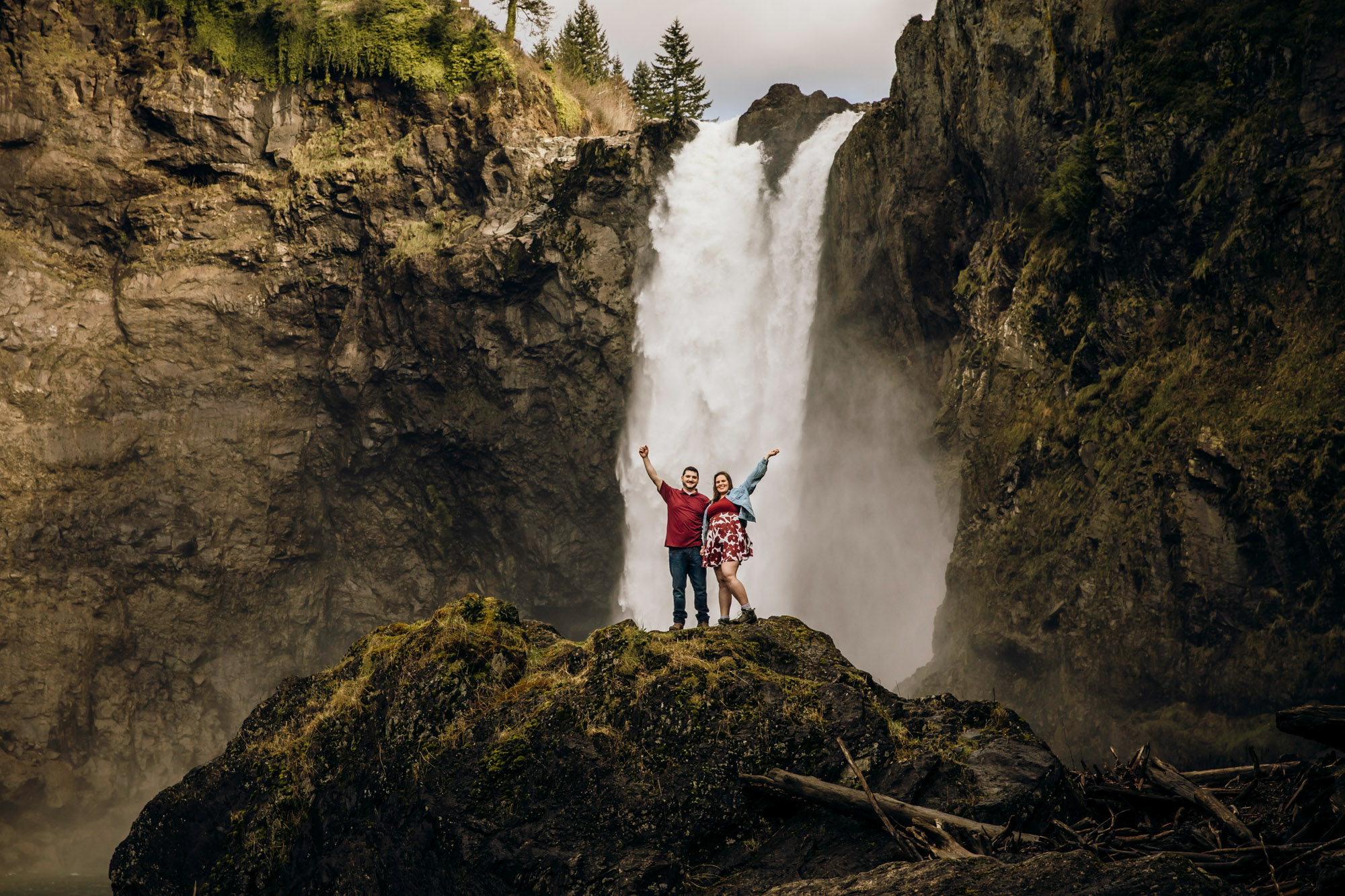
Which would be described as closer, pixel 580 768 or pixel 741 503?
pixel 580 768

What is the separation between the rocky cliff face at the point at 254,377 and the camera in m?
27.8

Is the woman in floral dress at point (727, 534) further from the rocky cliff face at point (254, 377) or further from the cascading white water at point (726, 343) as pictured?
the rocky cliff face at point (254, 377)

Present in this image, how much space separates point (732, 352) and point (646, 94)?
1147 inches

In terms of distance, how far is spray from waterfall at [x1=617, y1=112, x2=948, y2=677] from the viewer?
28828mm

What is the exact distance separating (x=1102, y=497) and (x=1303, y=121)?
6.77 m

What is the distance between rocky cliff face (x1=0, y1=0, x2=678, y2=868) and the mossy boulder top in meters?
21.2

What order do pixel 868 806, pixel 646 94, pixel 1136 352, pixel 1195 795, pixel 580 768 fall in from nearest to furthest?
1. pixel 1195 795
2. pixel 868 806
3. pixel 580 768
4. pixel 1136 352
5. pixel 646 94

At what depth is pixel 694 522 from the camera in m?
11.0

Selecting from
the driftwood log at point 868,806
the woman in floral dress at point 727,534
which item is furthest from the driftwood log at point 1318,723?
the woman in floral dress at point 727,534

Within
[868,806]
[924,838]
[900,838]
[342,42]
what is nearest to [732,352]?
[342,42]

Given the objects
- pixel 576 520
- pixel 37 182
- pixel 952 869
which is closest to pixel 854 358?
pixel 576 520

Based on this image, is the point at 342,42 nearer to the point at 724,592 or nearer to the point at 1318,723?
the point at 724,592

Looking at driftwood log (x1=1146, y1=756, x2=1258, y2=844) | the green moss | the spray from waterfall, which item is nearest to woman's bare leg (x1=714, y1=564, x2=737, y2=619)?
driftwood log (x1=1146, y1=756, x2=1258, y2=844)

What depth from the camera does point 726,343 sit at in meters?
30.2
